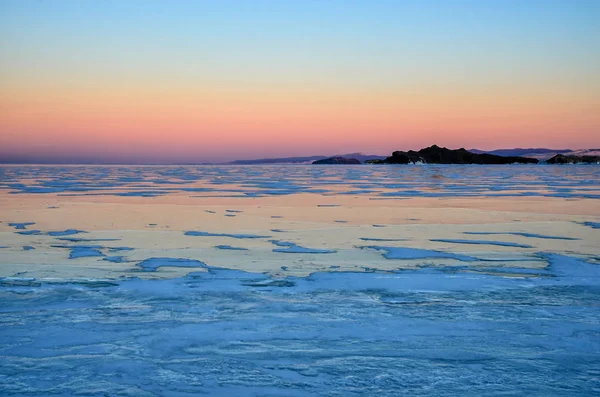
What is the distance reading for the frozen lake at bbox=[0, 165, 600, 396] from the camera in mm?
2988

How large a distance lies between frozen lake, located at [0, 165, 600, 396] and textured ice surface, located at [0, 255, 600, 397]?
0.01m

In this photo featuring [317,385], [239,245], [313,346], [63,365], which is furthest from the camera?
[239,245]

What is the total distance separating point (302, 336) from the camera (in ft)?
12.1

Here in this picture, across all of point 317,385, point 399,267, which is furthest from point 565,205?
A: point 317,385

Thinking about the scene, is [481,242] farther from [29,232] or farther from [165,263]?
[29,232]

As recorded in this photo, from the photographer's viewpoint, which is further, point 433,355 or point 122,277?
point 122,277

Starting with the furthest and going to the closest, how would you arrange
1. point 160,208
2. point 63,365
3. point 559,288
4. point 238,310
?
1. point 160,208
2. point 559,288
3. point 238,310
4. point 63,365

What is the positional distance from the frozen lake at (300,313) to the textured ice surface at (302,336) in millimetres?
15

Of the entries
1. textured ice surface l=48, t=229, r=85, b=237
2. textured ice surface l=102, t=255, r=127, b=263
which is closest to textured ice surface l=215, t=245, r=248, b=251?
textured ice surface l=102, t=255, r=127, b=263

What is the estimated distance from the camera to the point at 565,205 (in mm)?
14164

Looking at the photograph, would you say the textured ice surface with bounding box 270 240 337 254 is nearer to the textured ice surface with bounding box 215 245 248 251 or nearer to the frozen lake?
the frozen lake

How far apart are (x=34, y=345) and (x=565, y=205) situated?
44.7 feet

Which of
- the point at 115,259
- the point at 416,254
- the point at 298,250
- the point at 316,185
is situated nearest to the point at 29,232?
the point at 115,259

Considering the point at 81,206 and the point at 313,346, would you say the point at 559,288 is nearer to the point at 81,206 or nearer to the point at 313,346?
the point at 313,346
